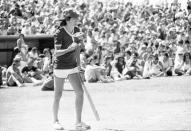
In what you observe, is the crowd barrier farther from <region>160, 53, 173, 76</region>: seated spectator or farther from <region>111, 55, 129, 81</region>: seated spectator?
<region>160, 53, 173, 76</region>: seated spectator

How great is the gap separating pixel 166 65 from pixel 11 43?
22.3 feet

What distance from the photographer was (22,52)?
19812 millimetres

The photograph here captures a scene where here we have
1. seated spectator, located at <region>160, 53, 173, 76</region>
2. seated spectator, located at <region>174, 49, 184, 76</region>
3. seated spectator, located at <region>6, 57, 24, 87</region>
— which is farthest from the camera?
seated spectator, located at <region>174, 49, 184, 76</region>

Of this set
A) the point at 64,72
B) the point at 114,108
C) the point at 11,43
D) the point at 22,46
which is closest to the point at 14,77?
the point at 22,46

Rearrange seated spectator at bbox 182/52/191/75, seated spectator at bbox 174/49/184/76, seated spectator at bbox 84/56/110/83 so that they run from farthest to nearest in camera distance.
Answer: seated spectator at bbox 182/52/191/75, seated spectator at bbox 174/49/184/76, seated spectator at bbox 84/56/110/83

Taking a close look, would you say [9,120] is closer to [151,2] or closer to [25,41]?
[25,41]

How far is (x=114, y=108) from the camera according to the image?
10.3 metres

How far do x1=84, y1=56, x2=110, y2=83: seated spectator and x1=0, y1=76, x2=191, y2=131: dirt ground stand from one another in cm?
111

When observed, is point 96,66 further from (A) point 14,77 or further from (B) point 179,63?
(B) point 179,63

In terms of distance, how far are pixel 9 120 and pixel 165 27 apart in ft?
56.7

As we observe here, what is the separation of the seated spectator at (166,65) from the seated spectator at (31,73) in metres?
4.60

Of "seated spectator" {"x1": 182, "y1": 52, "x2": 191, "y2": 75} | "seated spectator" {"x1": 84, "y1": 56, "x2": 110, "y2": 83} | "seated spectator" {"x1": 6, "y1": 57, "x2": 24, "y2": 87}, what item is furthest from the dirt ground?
"seated spectator" {"x1": 182, "y1": 52, "x2": 191, "y2": 75}

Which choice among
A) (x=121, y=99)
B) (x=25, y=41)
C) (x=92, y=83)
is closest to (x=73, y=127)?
(x=121, y=99)

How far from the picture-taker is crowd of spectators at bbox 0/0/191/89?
1830cm
